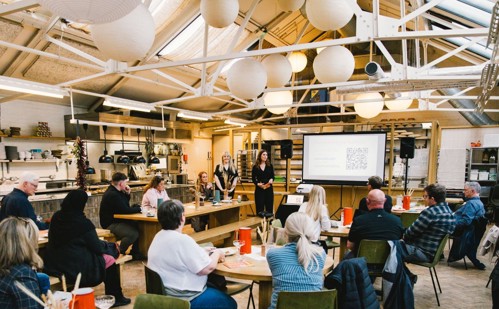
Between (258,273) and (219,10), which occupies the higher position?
(219,10)

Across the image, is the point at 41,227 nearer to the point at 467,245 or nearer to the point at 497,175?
the point at 467,245

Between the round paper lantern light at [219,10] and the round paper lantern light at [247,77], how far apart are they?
600 mm

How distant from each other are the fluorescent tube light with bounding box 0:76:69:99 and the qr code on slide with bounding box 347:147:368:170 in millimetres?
6074

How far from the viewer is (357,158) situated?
7805 millimetres

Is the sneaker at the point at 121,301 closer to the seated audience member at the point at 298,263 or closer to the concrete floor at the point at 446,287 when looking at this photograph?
the concrete floor at the point at 446,287

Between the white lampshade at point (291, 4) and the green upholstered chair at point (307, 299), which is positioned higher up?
the white lampshade at point (291, 4)

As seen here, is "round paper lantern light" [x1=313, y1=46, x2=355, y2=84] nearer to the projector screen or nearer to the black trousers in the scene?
the black trousers

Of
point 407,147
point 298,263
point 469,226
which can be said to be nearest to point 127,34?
point 298,263

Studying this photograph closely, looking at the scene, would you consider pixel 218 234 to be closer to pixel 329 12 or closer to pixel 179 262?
pixel 179 262

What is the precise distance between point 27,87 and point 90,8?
4.25m

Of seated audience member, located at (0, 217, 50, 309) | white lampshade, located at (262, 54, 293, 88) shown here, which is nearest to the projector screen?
white lampshade, located at (262, 54, 293, 88)

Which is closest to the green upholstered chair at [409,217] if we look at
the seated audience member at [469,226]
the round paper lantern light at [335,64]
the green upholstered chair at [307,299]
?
the seated audience member at [469,226]

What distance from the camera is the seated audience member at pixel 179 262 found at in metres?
2.41

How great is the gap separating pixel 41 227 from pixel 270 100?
3.61 m
